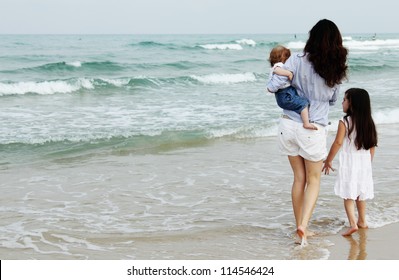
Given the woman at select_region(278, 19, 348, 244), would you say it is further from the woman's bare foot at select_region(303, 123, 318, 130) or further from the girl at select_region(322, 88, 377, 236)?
the girl at select_region(322, 88, 377, 236)

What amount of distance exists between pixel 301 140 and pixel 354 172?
83 cm

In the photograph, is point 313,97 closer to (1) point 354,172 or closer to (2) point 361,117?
(2) point 361,117

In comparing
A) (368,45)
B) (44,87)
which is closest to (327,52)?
(44,87)

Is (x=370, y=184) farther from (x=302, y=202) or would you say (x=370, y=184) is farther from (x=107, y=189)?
(x=107, y=189)

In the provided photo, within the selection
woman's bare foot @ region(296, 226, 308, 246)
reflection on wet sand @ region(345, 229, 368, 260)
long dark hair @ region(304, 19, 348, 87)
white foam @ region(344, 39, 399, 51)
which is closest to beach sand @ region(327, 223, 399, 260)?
reflection on wet sand @ region(345, 229, 368, 260)

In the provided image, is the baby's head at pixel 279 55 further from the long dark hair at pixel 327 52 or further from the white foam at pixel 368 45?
the white foam at pixel 368 45

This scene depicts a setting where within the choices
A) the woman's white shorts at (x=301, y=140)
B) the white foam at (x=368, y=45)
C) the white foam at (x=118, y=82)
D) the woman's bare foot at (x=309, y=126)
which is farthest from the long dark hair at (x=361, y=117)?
the white foam at (x=368, y=45)

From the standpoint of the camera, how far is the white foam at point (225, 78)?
24228 mm

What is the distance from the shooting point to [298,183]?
17.6ft

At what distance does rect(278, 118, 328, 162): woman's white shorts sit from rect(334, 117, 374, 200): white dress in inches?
19.4

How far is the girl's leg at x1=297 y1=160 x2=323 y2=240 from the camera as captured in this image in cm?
521
